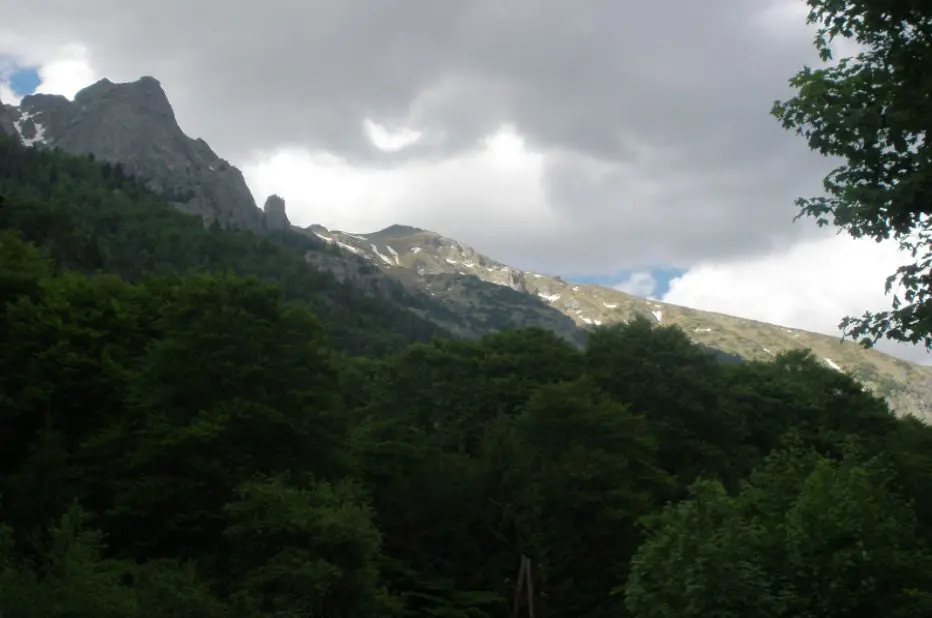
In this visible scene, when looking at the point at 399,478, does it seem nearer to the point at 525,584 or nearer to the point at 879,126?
the point at 525,584

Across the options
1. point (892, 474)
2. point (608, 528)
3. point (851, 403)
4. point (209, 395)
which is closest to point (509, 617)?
point (608, 528)

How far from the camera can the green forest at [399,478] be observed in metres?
20.4

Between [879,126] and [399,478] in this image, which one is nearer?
[879,126]

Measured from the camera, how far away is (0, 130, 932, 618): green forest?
20.4m

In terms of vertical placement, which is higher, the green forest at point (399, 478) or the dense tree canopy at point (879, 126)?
the dense tree canopy at point (879, 126)

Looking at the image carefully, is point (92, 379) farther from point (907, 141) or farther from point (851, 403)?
A: point (851, 403)

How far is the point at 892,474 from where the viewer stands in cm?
2617

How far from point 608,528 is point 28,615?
32.1 metres

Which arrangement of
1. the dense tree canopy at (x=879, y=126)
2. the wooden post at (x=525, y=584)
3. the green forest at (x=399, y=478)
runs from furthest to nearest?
the wooden post at (x=525, y=584) → the green forest at (x=399, y=478) → the dense tree canopy at (x=879, y=126)

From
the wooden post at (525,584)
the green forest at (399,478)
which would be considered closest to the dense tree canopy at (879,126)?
the green forest at (399,478)

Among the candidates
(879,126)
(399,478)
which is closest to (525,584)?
(399,478)

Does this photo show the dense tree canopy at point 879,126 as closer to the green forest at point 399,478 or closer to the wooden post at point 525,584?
the green forest at point 399,478

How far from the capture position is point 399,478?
4934cm

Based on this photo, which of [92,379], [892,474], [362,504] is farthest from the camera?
[92,379]
